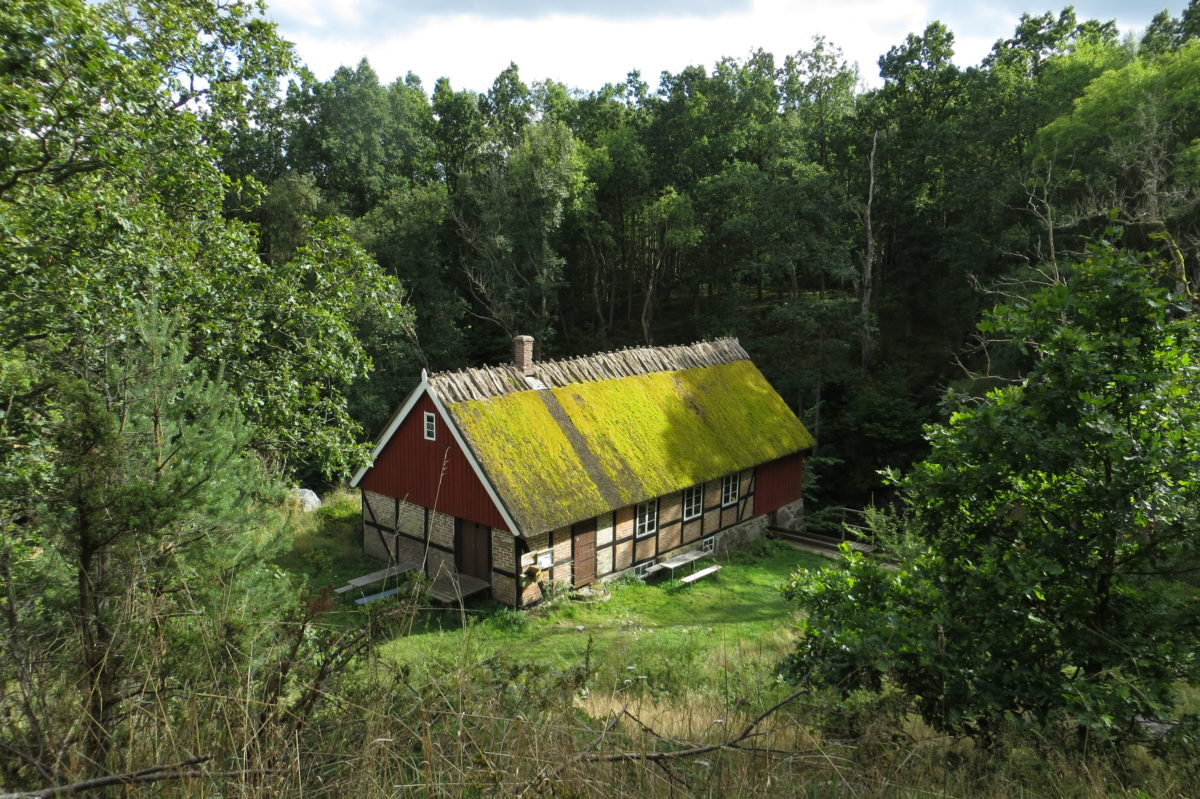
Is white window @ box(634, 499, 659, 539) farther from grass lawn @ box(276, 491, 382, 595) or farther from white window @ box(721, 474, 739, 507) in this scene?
grass lawn @ box(276, 491, 382, 595)

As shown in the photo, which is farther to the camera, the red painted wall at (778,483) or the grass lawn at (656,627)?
the red painted wall at (778,483)

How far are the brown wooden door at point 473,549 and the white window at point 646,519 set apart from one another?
147 inches

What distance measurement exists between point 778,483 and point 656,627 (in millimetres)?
8640

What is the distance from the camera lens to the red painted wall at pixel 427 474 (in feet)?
48.4

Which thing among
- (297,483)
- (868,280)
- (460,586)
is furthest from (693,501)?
(868,280)

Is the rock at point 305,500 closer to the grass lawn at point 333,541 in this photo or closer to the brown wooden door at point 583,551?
the grass lawn at point 333,541

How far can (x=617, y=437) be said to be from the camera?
1719 cm

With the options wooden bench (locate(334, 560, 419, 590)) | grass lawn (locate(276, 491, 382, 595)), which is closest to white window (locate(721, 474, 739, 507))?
wooden bench (locate(334, 560, 419, 590))

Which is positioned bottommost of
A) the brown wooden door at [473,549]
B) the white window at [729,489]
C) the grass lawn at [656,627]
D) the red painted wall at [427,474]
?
the grass lawn at [656,627]

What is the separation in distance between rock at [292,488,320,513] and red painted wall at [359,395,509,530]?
384cm

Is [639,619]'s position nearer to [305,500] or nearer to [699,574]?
[699,574]

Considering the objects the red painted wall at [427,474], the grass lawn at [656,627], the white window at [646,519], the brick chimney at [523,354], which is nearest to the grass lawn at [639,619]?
the grass lawn at [656,627]

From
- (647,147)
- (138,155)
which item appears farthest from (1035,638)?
(647,147)

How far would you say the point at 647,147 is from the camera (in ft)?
117
